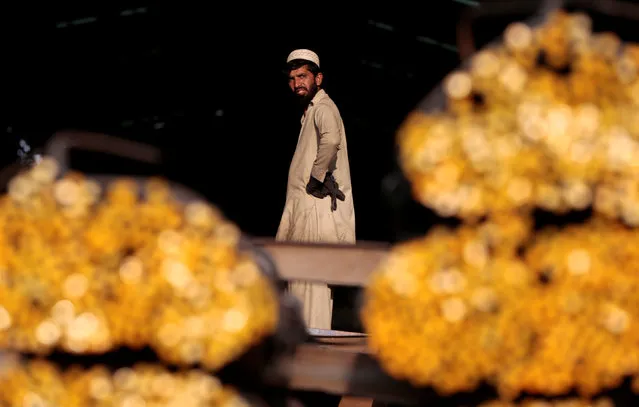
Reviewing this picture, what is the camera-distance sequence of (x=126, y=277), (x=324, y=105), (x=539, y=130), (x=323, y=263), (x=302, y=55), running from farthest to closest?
(x=324, y=105) → (x=302, y=55) → (x=323, y=263) → (x=126, y=277) → (x=539, y=130)

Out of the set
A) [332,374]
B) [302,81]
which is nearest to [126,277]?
[332,374]

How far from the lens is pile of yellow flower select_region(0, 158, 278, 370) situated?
1640 mm

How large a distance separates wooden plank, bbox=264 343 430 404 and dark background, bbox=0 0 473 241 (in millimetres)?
3124

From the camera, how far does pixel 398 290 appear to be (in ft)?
5.10

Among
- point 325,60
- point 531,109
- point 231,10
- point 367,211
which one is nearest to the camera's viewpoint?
point 531,109

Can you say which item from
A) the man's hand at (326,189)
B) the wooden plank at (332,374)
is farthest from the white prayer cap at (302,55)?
the wooden plank at (332,374)

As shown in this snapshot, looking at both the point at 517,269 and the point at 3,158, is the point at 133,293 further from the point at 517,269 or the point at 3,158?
the point at 3,158

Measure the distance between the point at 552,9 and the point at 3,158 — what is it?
4712mm

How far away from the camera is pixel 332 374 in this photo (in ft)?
5.98

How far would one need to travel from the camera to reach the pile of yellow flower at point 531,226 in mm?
1484

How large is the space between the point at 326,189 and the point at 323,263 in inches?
77.5

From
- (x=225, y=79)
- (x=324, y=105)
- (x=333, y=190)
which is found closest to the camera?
(x=324, y=105)

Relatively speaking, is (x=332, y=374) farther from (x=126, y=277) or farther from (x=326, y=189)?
(x=326, y=189)

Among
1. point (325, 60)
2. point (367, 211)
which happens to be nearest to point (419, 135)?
point (325, 60)
